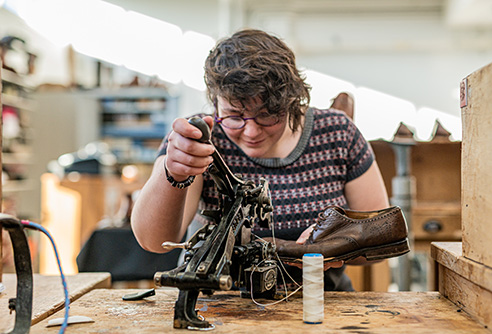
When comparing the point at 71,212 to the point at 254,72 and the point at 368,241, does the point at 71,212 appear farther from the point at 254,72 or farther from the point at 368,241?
the point at 368,241

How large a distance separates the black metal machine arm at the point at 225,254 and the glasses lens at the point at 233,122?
0.26 m

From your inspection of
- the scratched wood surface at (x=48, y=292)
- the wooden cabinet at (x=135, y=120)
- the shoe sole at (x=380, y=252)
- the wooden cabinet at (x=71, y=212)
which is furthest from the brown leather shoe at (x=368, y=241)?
the wooden cabinet at (x=135, y=120)

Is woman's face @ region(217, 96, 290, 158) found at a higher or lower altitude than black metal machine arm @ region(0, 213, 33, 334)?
higher

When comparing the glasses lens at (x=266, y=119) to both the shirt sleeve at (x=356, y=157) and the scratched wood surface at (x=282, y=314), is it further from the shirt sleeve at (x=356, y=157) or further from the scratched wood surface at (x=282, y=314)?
the scratched wood surface at (x=282, y=314)

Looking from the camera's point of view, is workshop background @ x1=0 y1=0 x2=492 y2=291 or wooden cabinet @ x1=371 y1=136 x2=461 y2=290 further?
workshop background @ x1=0 y1=0 x2=492 y2=291

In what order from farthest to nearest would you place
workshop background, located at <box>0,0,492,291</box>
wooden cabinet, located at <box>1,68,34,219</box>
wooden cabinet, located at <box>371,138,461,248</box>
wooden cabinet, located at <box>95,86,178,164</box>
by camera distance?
1. wooden cabinet, located at <box>95,86,178,164</box>
2. workshop background, located at <box>0,0,492,291</box>
3. wooden cabinet, located at <box>1,68,34,219</box>
4. wooden cabinet, located at <box>371,138,461,248</box>

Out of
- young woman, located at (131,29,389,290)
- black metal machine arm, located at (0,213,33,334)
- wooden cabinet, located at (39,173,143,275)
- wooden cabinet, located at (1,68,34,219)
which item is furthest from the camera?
wooden cabinet, located at (1,68,34,219)

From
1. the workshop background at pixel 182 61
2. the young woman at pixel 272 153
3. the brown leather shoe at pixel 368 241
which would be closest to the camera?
the brown leather shoe at pixel 368 241

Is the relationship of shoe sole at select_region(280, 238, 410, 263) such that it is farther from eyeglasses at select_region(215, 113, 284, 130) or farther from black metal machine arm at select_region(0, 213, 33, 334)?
black metal machine arm at select_region(0, 213, 33, 334)

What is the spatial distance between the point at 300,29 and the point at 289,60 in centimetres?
617

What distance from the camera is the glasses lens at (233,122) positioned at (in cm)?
124

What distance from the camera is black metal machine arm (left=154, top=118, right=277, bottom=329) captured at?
0.78 metres

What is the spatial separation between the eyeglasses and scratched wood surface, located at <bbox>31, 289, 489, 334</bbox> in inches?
17.6

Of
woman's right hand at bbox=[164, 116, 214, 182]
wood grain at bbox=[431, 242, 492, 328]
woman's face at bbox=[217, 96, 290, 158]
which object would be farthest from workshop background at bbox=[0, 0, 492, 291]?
woman's right hand at bbox=[164, 116, 214, 182]
